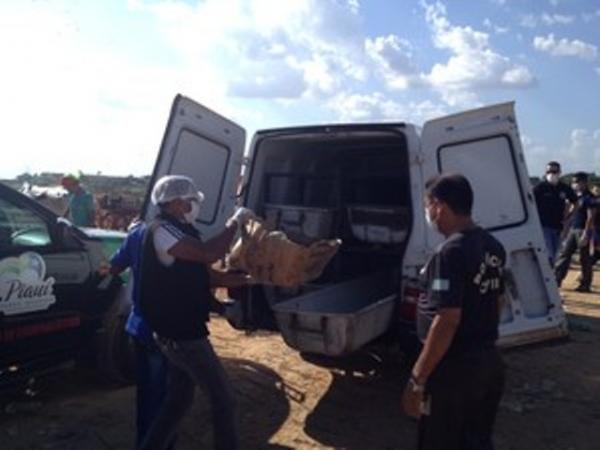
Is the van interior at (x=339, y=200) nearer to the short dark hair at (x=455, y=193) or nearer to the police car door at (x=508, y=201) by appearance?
the police car door at (x=508, y=201)

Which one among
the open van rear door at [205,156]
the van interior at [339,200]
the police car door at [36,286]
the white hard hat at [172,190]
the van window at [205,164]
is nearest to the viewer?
the white hard hat at [172,190]

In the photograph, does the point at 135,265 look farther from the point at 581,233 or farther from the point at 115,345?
the point at 581,233

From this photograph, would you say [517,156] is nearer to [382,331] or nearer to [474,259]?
[382,331]

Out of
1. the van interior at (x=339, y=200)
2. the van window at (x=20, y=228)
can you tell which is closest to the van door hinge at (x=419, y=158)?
the van interior at (x=339, y=200)

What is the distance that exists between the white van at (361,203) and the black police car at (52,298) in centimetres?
82

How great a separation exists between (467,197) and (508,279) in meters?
2.02

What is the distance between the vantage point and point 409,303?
467 centimetres

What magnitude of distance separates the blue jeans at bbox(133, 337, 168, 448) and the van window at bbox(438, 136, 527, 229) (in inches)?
93.0

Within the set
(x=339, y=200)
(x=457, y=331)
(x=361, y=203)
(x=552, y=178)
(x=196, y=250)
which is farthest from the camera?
(x=552, y=178)

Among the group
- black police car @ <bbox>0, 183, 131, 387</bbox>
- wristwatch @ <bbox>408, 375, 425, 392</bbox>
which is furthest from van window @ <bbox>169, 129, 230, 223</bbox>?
wristwatch @ <bbox>408, 375, 425, 392</bbox>

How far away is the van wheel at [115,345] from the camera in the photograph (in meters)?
5.24

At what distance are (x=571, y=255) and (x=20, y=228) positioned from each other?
9.21 m

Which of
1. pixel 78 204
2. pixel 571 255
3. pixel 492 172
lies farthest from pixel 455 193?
pixel 571 255

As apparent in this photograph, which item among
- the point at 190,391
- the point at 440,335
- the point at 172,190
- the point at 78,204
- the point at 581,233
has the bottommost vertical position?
the point at 581,233
